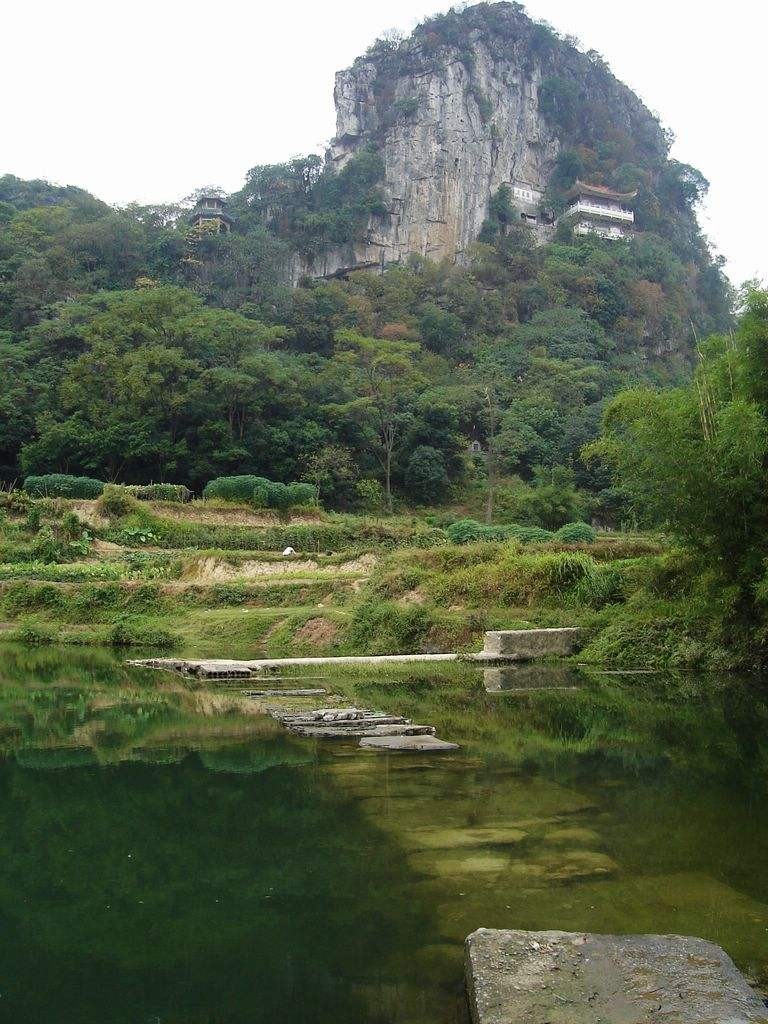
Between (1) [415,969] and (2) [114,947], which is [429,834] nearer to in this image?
(1) [415,969]

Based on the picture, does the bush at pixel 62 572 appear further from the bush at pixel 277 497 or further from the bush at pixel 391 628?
the bush at pixel 391 628

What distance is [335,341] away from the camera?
223 ft

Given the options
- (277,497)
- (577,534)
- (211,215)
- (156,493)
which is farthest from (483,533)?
(211,215)

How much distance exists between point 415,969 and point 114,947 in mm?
1672

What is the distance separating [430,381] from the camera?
6134cm

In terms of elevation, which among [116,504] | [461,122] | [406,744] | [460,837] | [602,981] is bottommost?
[406,744]

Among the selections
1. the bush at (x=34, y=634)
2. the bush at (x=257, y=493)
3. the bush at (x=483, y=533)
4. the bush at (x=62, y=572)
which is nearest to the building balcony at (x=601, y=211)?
the bush at (x=257, y=493)

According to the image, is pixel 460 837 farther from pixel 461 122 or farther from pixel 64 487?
pixel 461 122

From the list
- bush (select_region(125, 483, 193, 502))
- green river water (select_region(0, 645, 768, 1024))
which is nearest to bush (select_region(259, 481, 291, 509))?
bush (select_region(125, 483, 193, 502))

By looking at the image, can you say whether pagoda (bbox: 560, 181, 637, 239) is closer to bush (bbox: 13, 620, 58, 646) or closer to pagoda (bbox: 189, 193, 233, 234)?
pagoda (bbox: 189, 193, 233, 234)

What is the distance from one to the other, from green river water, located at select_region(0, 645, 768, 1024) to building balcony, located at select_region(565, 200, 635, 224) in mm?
92319

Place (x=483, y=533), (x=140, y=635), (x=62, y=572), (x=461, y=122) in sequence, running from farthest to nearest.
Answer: (x=461, y=122) < (x=483, y=533) < (x=62, y=572) < (x=140, y=635)

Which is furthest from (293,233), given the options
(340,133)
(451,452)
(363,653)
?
(363,653)

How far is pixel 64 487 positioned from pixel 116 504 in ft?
14.5
